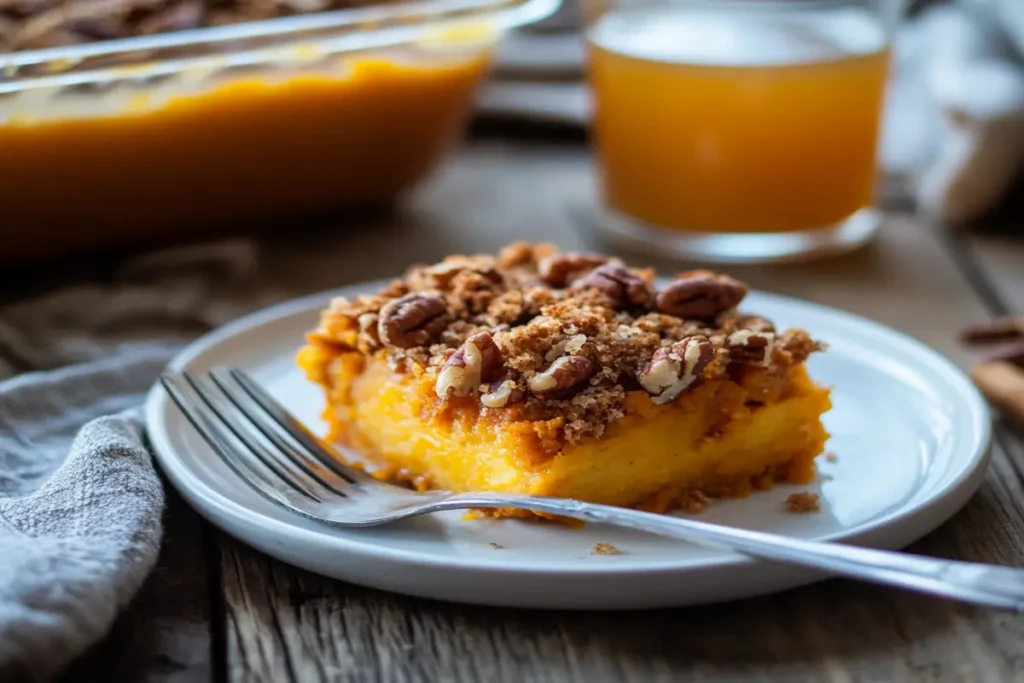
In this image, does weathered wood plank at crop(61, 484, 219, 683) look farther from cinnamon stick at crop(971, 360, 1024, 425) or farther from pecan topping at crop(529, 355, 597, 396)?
cinnamon stick at crop(971, 360, 1024, 425)

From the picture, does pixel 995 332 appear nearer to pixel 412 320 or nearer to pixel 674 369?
pixel 674 369

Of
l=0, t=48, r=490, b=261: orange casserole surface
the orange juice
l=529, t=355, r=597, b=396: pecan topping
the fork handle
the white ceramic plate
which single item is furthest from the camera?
the orange juice

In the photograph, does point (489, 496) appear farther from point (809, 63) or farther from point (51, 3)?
point (51, 3)

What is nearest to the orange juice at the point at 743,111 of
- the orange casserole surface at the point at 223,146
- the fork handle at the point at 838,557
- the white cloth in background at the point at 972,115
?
the white cloth in background at the point at 972,115

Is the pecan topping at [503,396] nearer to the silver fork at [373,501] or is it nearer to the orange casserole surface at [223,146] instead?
the silver fork at [373,501]

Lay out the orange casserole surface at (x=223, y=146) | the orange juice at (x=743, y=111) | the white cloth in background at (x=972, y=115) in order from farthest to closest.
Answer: the white cloth in background at (x=972, y=115) → the orange juice at (x=743, y=111) → the orange casserole surface at (x=223, y=146)

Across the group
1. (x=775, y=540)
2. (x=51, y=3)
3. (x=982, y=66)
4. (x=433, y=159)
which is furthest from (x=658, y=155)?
(x=775, y=540)

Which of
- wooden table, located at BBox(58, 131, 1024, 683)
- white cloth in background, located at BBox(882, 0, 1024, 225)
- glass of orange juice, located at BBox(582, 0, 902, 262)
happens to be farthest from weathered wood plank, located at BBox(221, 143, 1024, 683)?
white cloth in background, located at BBox(882, 0, 1024, 225)
